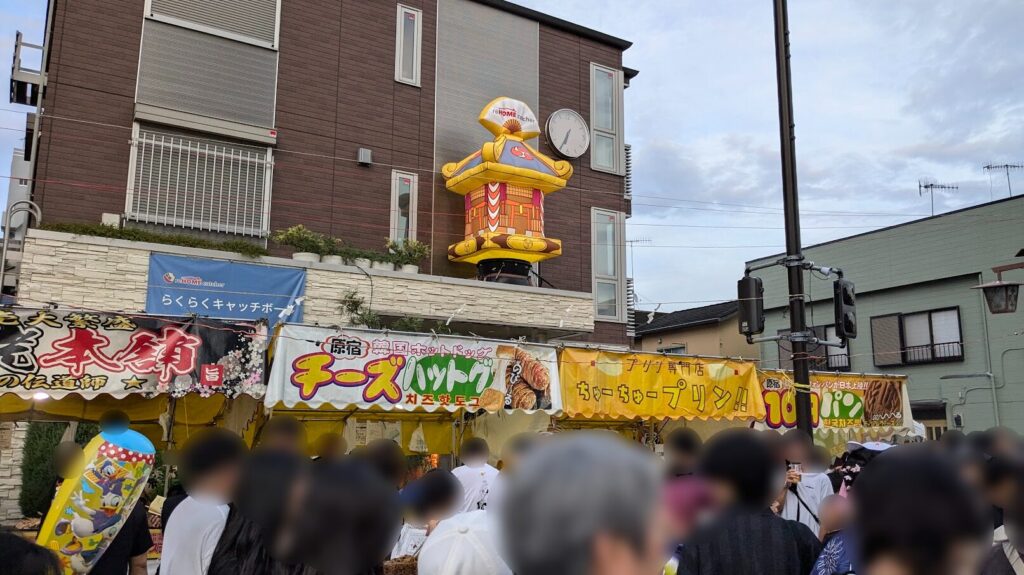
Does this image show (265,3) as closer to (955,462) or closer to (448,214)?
(448,214)

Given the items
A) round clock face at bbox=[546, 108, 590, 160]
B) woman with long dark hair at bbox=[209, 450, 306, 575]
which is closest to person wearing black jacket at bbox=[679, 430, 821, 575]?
woman with long dark hair at bbox=[209, 450, 306, 575]

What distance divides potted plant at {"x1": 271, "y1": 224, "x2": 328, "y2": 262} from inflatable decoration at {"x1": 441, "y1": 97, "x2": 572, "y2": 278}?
10.3 ft

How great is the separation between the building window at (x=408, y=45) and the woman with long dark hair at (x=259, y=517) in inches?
596

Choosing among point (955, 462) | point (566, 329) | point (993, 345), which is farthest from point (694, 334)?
point (955, 462)

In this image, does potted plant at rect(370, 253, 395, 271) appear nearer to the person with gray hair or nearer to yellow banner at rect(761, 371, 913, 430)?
yellow banner at rect(761, 371, 913, 430)

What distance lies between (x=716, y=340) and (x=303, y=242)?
21461mm

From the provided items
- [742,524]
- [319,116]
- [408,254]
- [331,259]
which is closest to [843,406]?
[408,254]

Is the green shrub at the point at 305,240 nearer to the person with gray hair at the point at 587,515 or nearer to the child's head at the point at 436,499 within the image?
the child's head at the point at 436,499

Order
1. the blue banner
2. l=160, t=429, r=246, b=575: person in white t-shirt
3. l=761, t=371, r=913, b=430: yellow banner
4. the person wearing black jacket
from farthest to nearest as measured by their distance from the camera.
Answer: the blue banner < l=761, t=371, r=913, b=430: yellow banner < l=160, t=429, r=246, b=575: person in white t-shirt < the person wearing black jacket

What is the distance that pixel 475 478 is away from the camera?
7.86 m

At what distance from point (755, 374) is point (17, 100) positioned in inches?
631

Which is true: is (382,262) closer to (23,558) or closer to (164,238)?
(164,238)

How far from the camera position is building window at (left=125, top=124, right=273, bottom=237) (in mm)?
13922

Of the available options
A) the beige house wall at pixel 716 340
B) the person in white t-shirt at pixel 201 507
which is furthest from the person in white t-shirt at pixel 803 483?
the beige house wall at pixel 716 340
